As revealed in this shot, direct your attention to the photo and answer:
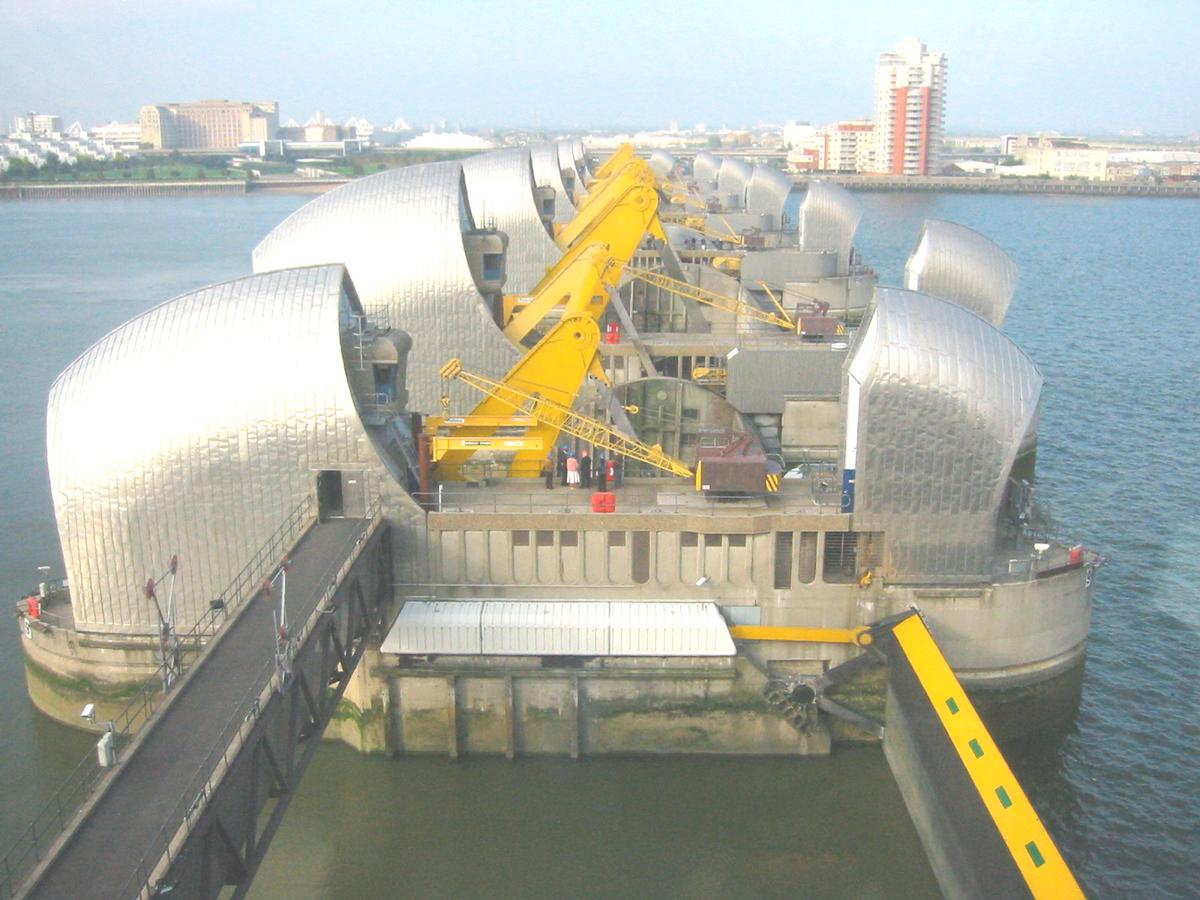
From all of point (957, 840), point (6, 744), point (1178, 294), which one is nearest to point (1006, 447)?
point (957, 840)

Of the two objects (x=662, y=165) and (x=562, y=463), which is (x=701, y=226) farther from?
(x=562, y=463)

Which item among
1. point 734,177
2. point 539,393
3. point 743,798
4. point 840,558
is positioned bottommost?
point 743,798

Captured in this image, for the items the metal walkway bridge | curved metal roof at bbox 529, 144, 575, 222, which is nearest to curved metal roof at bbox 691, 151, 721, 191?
curved metal roof at bbox 529, 144, 575, 222

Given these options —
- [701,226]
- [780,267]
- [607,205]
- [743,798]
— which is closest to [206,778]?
[743,798]

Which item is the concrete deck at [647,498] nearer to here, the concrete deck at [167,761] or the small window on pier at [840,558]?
the small window on pier at [840,558]

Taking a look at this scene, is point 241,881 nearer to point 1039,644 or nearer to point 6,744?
point 6,744
